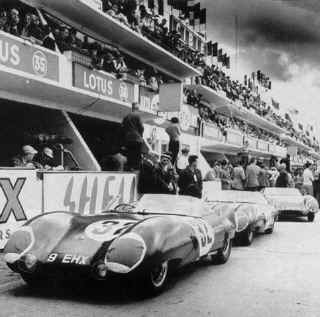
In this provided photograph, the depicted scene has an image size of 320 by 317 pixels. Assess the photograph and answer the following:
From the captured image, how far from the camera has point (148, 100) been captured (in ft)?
56.2

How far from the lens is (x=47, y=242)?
4.92 m

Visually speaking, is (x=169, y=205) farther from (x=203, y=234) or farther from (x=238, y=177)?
(x=238, y=177)

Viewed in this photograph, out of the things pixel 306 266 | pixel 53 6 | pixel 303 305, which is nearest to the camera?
pixel 303 305

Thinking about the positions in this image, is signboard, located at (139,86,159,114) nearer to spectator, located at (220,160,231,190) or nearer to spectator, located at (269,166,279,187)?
spectator, located at (220,160,231,190)

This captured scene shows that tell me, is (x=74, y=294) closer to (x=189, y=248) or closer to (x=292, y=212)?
(x=189, y=248)

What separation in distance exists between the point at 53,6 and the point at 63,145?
4.38 meters

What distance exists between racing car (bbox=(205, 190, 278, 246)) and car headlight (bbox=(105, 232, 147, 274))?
9.42 ft

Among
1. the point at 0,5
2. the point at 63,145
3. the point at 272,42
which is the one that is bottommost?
the point at 63,145

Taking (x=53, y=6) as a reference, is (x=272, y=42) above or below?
below

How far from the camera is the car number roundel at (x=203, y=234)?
222 inches

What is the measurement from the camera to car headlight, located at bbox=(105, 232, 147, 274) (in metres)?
4.46

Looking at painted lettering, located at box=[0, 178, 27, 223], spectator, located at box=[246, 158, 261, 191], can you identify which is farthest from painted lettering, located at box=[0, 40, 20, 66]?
spectator, located at box=[246, 158, 261, 191]

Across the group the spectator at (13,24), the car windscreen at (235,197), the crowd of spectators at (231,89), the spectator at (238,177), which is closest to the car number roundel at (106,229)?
the car windscreen at (235,197)

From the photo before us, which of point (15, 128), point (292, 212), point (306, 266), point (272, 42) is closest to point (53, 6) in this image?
point (15, 128)
